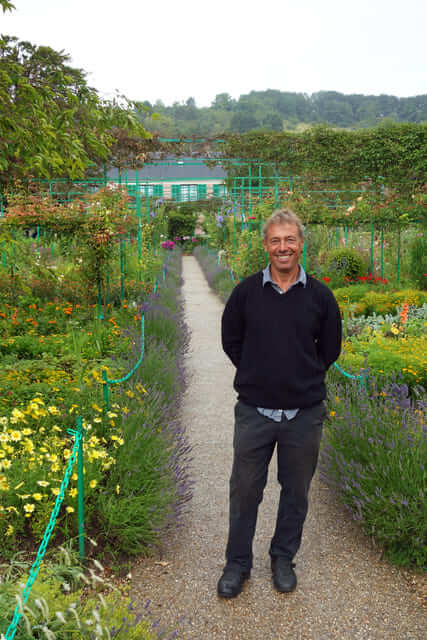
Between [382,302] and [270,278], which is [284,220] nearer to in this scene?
[270,278]

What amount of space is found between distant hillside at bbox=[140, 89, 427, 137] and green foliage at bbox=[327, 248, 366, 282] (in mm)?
43865

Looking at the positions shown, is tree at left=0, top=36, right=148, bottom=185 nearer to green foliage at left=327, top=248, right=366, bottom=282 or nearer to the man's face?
the man's face

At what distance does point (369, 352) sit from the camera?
194 inches

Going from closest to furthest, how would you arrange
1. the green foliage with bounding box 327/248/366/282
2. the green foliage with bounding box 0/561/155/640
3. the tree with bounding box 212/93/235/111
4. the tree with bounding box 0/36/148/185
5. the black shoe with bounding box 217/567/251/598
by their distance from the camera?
the green foliage with bounding box 0/561/155/640 → the black shoe with bounding box 217/567/251/598 → the tree with bounding box 0/36/148/185 → the green foliage with bounding box 327/248/366/282 → the tree with bounding box 212/93/235/111

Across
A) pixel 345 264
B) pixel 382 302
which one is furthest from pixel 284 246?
pixel 345 264

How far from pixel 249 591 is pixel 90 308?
5.97m

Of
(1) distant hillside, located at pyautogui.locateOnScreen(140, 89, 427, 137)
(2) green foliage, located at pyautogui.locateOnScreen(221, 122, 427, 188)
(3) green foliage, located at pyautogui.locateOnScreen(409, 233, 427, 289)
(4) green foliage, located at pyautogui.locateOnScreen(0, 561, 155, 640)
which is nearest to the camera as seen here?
(4) green foliage, located at pyautogui.locateOnScreen(0, 561, 155, 640)

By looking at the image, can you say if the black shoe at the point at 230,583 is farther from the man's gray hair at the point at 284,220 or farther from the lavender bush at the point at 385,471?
the man's gray hair at the point at 284,220

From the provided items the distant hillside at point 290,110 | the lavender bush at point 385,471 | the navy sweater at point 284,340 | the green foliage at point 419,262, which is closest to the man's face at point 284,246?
the navy sweater at point 284,340

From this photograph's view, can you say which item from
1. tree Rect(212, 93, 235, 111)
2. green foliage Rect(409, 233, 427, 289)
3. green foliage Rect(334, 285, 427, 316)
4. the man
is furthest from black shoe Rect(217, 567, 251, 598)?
tree Rect(212, 93, 235, 111)

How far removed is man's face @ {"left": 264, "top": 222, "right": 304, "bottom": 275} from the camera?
2.42 m

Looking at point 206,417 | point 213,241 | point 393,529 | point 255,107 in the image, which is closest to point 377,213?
point 206,417

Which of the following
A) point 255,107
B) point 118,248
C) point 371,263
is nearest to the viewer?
point 118,248

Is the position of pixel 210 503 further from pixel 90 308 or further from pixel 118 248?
pixel 118 248
